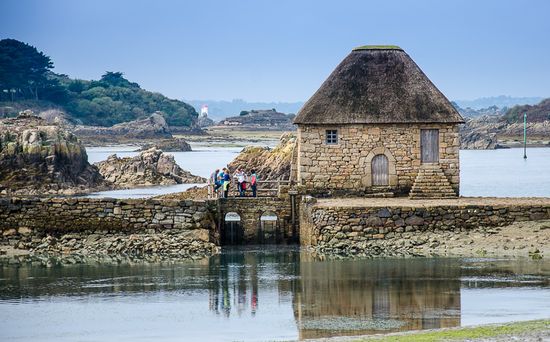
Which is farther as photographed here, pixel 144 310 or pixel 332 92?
A: pixel 332 92

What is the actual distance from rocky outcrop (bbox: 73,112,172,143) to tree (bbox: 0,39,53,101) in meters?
7.22

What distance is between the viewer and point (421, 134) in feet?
132

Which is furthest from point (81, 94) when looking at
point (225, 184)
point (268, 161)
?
point (225, 184)

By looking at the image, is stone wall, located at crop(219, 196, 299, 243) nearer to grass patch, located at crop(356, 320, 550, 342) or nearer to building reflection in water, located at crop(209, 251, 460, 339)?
building reflection in water, located at crop(209, 251, 460, 339)

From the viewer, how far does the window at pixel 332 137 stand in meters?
40.3

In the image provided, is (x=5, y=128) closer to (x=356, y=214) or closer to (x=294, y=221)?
(x=294, y=221)

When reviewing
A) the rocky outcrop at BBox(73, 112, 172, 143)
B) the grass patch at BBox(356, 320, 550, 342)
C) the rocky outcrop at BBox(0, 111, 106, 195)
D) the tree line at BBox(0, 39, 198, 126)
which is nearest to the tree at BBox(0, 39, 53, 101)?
the tree line at BBox(0, 39, 198, 126)

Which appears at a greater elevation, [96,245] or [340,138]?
[340,138]

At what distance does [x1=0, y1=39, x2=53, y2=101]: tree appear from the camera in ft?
481

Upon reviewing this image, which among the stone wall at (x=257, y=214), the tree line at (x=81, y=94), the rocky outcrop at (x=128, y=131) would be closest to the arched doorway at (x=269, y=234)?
the stone wall at (x=257, y=214)

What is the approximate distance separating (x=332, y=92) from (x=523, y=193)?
2368cm

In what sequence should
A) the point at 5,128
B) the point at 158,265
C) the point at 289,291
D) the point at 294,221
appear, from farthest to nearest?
the point at 5,128 → the point at 294,221 → the point at 158,265 → the point at 289,291

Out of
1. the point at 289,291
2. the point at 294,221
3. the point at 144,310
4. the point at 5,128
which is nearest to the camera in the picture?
the point at 144,310

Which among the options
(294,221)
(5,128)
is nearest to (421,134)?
(294,221)
